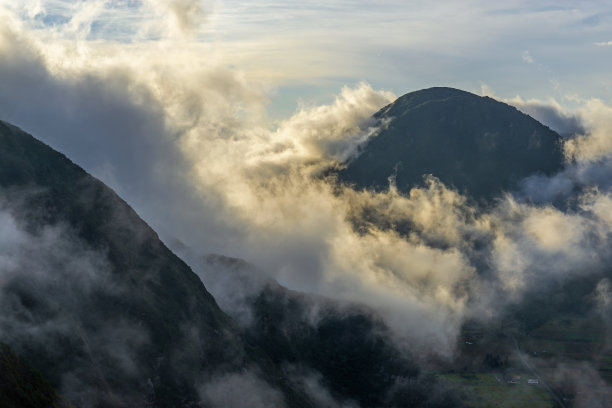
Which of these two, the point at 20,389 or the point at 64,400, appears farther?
the point at 64,400

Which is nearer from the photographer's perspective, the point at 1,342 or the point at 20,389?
the point at 20,389
